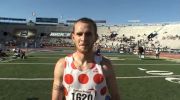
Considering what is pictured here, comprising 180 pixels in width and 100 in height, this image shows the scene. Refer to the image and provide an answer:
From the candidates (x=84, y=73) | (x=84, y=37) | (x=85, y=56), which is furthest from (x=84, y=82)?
(x=84, y=37)

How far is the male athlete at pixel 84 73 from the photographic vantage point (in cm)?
334

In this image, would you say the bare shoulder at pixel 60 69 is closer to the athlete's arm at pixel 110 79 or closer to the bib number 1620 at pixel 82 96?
the bib number 1620 at pixel 82 96

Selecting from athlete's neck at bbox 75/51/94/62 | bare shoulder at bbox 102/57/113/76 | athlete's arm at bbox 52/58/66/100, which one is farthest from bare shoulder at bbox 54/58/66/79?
bare shoulder at bbox 102/57/113/76

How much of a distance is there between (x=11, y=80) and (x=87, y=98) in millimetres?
14005

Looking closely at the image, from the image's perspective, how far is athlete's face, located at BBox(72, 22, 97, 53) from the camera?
333 cm

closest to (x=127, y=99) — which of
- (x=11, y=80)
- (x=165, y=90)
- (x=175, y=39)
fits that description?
(x=165, y=90)

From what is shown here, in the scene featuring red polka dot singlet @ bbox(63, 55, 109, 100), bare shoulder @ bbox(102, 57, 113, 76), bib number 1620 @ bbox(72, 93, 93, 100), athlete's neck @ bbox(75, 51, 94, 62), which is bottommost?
bib number 1620 @ bbox(72, 93, 93, 100)

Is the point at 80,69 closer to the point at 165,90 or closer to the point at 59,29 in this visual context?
the point at 165,90

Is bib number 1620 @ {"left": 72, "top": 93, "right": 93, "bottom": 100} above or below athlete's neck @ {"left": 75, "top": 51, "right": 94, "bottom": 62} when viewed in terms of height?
below

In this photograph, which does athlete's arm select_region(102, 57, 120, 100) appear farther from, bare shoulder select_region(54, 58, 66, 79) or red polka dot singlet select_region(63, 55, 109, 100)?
bare shoulder select_region(54, 58, 66, 79)

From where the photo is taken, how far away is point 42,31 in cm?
11256

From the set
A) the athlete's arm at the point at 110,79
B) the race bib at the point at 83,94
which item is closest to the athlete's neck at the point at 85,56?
the athlete's arm at the point at 110,79

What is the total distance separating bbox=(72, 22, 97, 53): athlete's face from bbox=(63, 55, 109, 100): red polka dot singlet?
0.17 meters

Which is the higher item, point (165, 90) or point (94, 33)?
point (94, 33)
